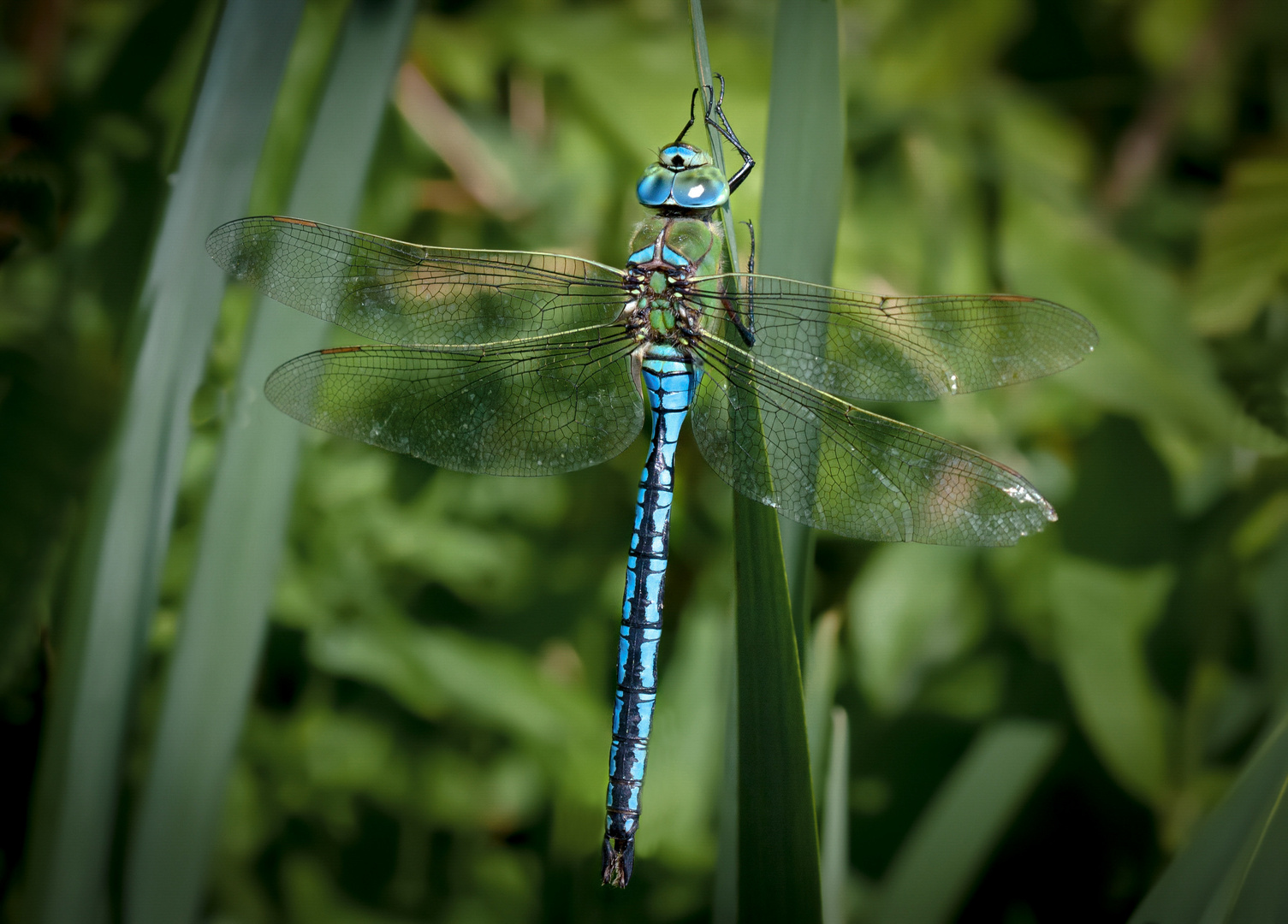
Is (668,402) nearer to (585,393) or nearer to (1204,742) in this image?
(585,393)

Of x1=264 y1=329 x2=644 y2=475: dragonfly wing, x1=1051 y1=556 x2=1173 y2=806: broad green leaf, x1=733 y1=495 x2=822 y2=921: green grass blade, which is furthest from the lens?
x1=1051 y1=556 x2=1173 y2=806: broad green leaf

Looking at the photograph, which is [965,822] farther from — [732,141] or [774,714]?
[732,141]

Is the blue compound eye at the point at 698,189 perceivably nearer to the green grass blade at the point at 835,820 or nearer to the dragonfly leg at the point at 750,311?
the dragonfly leg at the point at 750,311

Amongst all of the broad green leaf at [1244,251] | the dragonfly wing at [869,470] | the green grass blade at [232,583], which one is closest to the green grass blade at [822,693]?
the dragonfly wing at [869,470]

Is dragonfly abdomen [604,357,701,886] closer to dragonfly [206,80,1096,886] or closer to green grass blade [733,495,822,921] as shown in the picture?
dragonfly [206,80,1096,886]

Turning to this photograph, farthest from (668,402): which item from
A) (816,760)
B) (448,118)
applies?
(448,118)

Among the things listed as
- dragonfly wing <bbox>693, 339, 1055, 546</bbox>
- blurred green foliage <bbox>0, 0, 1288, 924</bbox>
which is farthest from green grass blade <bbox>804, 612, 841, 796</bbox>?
blurred green foliage <bbox>0, 0, 1288, 924</bbox>

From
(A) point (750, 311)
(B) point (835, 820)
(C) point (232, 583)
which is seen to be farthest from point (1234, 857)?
(C) point (232, 583)
